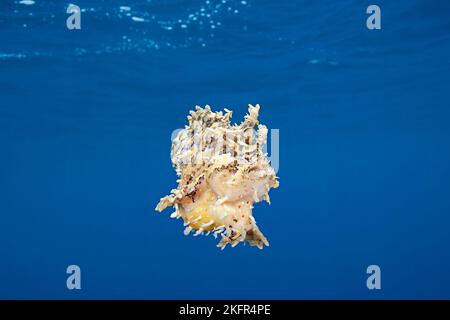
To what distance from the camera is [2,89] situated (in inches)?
1007

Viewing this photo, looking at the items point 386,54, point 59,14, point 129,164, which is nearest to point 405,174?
point 129,164

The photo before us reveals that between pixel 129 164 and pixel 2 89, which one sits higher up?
pixel 129 164

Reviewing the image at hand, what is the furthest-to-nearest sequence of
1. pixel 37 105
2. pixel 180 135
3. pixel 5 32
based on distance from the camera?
pixel 37 105 → pixel 5 32 → pixel 180 135

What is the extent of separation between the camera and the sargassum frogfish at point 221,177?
3504mm

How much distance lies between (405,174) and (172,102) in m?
106

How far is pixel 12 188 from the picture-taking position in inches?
3578

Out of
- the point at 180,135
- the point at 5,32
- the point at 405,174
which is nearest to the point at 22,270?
the point at 5,32

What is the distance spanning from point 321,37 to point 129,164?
185 feet

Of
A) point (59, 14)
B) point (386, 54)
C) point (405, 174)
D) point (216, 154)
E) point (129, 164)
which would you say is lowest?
point (216, 154)

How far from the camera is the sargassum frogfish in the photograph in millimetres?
3504

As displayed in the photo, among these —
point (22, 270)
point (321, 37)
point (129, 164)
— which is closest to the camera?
point (321, 37)

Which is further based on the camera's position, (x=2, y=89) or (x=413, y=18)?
(x=2, y=89)

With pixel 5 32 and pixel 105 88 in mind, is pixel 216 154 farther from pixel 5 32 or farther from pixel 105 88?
pixel 105 88

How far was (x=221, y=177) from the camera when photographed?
349 cm
